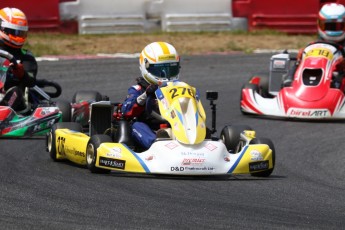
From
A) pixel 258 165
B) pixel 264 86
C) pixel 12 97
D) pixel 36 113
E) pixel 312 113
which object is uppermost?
pixel 258 165

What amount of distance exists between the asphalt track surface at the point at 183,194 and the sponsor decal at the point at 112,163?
0.09m

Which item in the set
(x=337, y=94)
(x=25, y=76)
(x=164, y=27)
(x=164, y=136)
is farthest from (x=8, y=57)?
(x=164, y=27)

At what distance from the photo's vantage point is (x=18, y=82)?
11.4 m

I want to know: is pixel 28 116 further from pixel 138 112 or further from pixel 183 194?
pixel 183 194

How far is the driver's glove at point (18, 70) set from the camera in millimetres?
11219

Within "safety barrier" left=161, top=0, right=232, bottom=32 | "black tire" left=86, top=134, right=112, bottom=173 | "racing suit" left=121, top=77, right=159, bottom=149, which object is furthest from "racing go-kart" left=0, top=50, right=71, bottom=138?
"safety barrier" left=161, top=0, right=232, bottom=32

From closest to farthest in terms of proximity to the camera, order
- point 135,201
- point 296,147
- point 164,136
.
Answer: point 135,201 → point 164,136 → point 296,147

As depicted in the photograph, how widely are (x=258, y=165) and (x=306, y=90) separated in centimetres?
442

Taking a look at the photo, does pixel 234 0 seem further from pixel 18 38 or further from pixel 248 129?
pixel 248 129

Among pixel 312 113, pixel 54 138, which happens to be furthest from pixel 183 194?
pixel 312 113

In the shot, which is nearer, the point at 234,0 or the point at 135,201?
the point at 135,201

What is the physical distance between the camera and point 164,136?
8.59m

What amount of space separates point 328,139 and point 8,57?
334 centimetres

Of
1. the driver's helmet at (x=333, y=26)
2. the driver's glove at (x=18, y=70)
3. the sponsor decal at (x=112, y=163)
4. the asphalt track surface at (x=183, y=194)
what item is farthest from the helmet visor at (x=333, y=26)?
the sponsor decal at (x=112, y=163)
